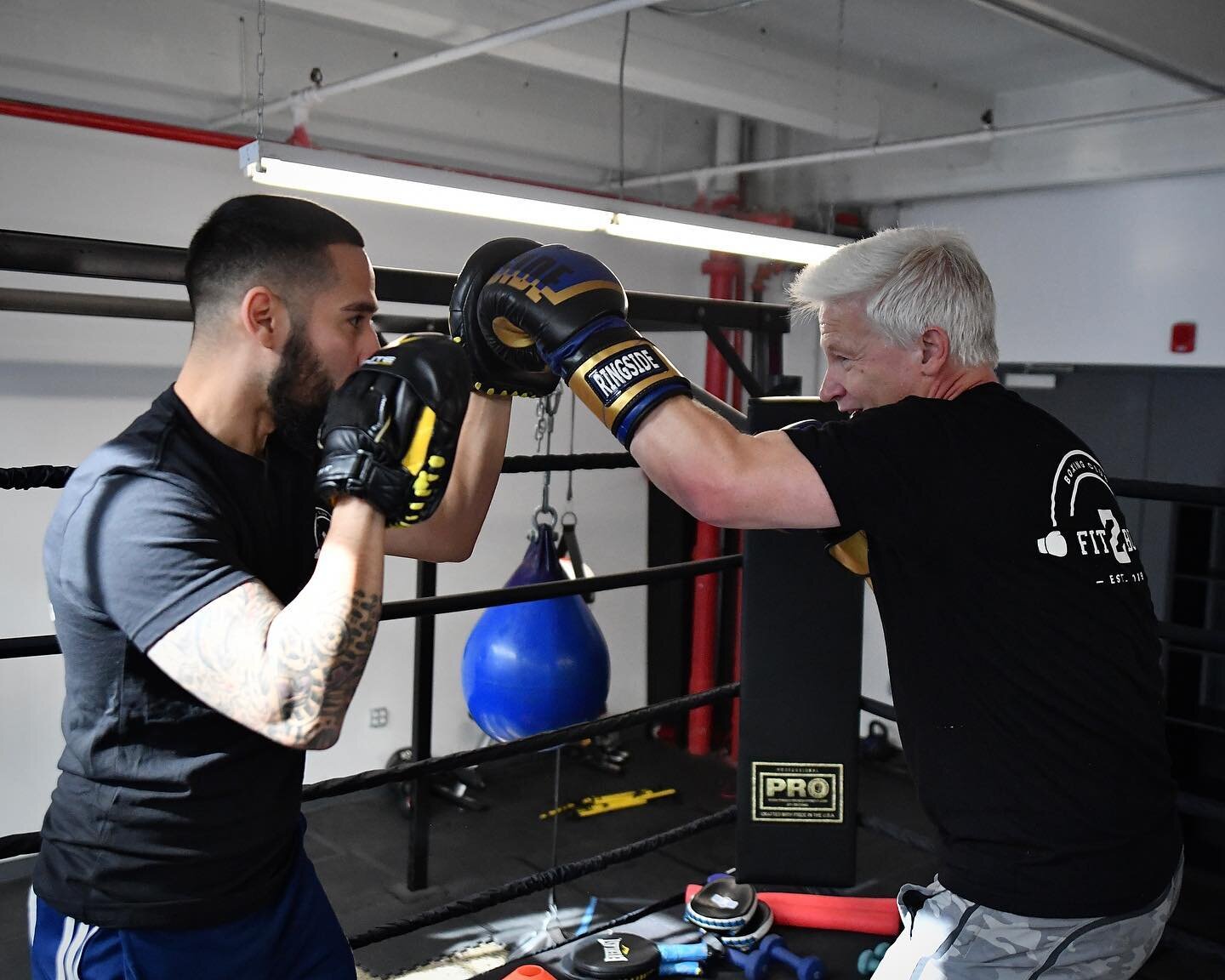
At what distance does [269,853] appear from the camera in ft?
4.23

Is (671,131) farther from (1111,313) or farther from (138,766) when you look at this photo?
(138,766)

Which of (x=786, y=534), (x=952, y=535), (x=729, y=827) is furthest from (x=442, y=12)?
(x=729, y=827)

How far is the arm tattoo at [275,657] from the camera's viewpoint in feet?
3.44

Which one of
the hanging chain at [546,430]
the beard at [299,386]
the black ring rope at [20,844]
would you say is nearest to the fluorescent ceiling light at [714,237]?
the hanging chain at [546,430]

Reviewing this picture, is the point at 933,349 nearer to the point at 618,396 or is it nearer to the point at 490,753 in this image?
the point at 618,396

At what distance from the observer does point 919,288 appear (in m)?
1.42

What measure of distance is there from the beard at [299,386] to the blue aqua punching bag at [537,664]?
2155mm

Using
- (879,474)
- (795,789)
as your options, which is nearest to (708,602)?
(795,789)

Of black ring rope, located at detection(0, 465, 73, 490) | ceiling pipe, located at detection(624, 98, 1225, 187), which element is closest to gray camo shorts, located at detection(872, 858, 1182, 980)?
black ring rope, located at detection(0, 465, 73, 490)

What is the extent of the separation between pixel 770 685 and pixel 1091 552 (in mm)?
1031

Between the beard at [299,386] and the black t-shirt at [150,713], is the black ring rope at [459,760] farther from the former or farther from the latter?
the beard at [299,386]

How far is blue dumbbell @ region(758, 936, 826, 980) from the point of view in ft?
6.64

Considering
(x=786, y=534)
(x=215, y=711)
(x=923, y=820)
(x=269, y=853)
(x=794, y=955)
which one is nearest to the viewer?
(x=215, y=711)

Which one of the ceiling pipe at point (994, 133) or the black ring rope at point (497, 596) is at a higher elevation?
the ceiling pipe at point (994, 133)
